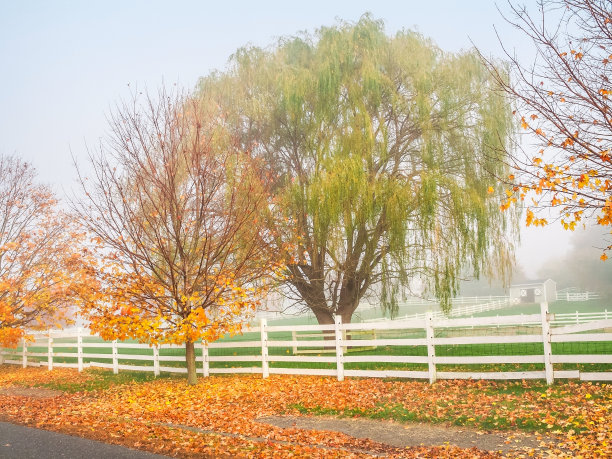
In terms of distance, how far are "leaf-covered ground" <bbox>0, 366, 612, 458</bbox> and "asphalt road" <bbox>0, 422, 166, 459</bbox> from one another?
32 cm

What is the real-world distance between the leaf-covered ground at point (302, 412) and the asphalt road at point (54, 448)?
12.5 inches

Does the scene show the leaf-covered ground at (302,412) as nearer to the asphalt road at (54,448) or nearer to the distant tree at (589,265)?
the asphalt road at (54,448)

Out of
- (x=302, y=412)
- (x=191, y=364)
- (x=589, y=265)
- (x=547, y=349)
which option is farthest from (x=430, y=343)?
(x=589, y=265)

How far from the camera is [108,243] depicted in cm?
1255

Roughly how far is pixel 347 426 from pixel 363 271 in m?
7.96

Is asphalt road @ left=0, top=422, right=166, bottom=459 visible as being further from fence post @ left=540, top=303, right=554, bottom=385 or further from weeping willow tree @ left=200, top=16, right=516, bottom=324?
weeping willow tree @ left=200, top=16, right=516, bottom=324

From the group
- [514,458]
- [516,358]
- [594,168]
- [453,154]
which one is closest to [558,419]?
[514,458]

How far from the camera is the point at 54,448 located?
697 cm

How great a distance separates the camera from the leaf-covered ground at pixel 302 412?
680cm

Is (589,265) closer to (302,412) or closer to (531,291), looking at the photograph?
(531,291)

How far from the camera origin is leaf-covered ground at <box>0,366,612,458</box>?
22.3ft

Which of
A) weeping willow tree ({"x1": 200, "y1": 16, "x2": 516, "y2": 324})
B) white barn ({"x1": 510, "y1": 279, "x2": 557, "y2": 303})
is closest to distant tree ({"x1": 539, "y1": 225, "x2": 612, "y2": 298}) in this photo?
white barn ({"x1": 510, "y1": 279, "x2": 557, "y2": 303})

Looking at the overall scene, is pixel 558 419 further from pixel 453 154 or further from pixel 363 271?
pixel 453 154

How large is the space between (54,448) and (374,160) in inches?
460
